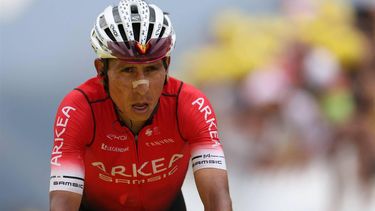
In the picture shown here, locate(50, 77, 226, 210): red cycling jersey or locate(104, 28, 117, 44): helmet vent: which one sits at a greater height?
locate(104, 28, 117, 44): helmet vent

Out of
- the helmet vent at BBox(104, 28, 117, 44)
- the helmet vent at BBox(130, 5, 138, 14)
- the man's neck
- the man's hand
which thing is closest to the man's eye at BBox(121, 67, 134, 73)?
the helmet vent at BBox(104, 28, 117, 44)

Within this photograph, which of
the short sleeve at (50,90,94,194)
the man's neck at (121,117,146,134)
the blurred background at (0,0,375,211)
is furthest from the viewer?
the blurred background at (0,0,375,211)

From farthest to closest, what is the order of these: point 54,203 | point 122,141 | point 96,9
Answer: point 96,9
point 122,141
point 54,203

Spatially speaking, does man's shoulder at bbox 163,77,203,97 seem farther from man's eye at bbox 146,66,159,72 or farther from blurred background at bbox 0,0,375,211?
blurred background at bbox 0,0,375,211

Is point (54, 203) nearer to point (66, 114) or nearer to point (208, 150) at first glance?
point (66, 114)

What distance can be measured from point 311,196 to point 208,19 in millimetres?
1464

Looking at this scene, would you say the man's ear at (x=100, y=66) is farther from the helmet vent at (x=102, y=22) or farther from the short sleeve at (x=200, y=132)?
the short sleeve at (x=200, y=132)

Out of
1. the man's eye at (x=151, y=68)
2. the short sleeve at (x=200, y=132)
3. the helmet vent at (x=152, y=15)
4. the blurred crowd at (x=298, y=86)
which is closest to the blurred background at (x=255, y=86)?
the blurred crowd at (x=298, y=86)

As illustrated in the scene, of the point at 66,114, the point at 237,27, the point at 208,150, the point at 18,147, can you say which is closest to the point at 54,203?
the point at 66,114

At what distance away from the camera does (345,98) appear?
20.0 ft

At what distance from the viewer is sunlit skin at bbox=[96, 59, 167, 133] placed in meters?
3.32

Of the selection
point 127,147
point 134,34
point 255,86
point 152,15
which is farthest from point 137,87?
point 255,86

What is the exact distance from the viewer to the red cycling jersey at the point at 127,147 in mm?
3426

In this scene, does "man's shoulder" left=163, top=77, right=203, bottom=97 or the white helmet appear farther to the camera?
"man's shoulder" left=163, top=77, right=203, bottom=97
